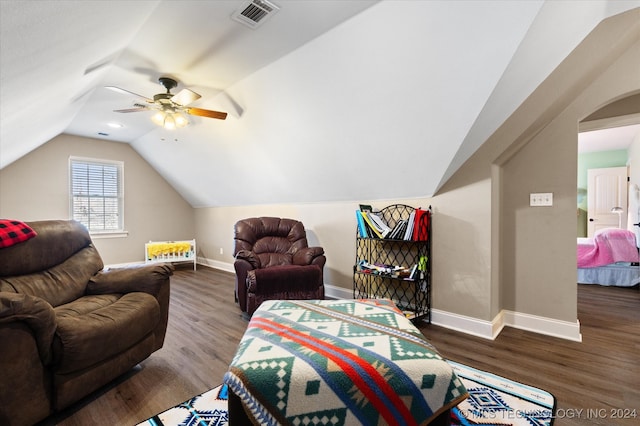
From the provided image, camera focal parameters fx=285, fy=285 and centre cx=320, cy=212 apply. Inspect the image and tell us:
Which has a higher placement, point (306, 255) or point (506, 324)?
point (306, 255)

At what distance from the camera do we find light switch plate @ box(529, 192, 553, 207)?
2.63 metres

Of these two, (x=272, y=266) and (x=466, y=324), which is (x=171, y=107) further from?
(x=466, y=324)

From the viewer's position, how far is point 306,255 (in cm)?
333

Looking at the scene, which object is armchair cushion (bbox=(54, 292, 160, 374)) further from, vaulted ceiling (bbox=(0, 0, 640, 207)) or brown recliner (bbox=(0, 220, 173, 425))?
vaulted ceiling (bbox=(0, 0, 640, 207))

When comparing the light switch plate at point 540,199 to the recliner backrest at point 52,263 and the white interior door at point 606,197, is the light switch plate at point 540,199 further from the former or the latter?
the white interior door at point 606,197

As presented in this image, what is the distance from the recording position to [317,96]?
282cm

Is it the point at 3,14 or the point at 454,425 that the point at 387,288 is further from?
the point at 3,14

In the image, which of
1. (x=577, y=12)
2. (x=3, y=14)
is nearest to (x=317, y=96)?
(x=577, y=12)

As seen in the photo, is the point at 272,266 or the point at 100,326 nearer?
the point at 100,326

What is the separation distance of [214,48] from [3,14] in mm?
1534

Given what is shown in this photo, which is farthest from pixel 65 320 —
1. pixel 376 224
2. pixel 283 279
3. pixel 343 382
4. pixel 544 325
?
pixel 544 325

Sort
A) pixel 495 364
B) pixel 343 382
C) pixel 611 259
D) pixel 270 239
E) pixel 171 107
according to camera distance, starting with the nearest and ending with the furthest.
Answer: pixel 343 382
pixel 495 364
pixel 171 107
pixel 270 239
pixel 611 259

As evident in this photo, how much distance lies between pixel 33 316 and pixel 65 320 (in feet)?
0.83

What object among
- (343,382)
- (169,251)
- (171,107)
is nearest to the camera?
(343,382)
